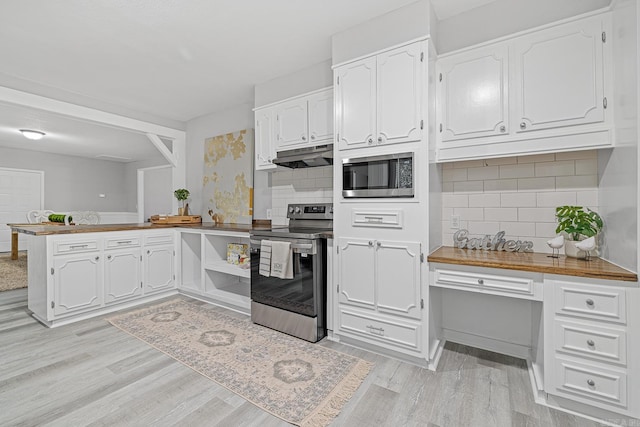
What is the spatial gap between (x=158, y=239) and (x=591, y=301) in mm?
4107

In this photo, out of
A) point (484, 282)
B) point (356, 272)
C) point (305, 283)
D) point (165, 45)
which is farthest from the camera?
point (165, 45)

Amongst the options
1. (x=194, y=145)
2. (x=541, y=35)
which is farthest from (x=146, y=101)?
(x=541, y=35)

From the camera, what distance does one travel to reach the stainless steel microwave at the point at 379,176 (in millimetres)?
2135

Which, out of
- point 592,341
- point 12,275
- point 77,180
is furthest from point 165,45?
point 77,180

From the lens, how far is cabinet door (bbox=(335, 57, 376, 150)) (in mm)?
2293

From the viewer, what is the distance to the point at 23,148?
711 cm

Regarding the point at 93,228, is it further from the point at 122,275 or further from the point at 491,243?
the point at 491,243

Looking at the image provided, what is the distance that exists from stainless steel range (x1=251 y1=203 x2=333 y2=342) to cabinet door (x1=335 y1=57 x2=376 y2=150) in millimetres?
852

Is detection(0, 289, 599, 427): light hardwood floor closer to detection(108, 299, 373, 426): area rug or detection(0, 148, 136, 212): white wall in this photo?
detection(108, 299, 373, 426): area rug

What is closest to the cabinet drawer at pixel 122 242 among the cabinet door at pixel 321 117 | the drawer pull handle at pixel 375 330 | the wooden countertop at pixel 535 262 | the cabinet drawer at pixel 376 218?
the cabinet door at pixel 321 117

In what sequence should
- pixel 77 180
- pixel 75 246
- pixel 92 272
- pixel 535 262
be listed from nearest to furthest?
pixel 535 262
pixel 75 246
pixel 92 272
pixel 77 180

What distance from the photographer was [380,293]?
225cm

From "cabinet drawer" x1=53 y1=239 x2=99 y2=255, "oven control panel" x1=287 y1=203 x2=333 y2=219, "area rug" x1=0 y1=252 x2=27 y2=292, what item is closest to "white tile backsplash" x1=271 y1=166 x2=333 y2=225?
"oven control panel" x1=287 y1=203 x2=333 y2=219

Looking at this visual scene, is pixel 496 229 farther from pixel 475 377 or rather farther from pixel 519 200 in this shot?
pixel 475 377
